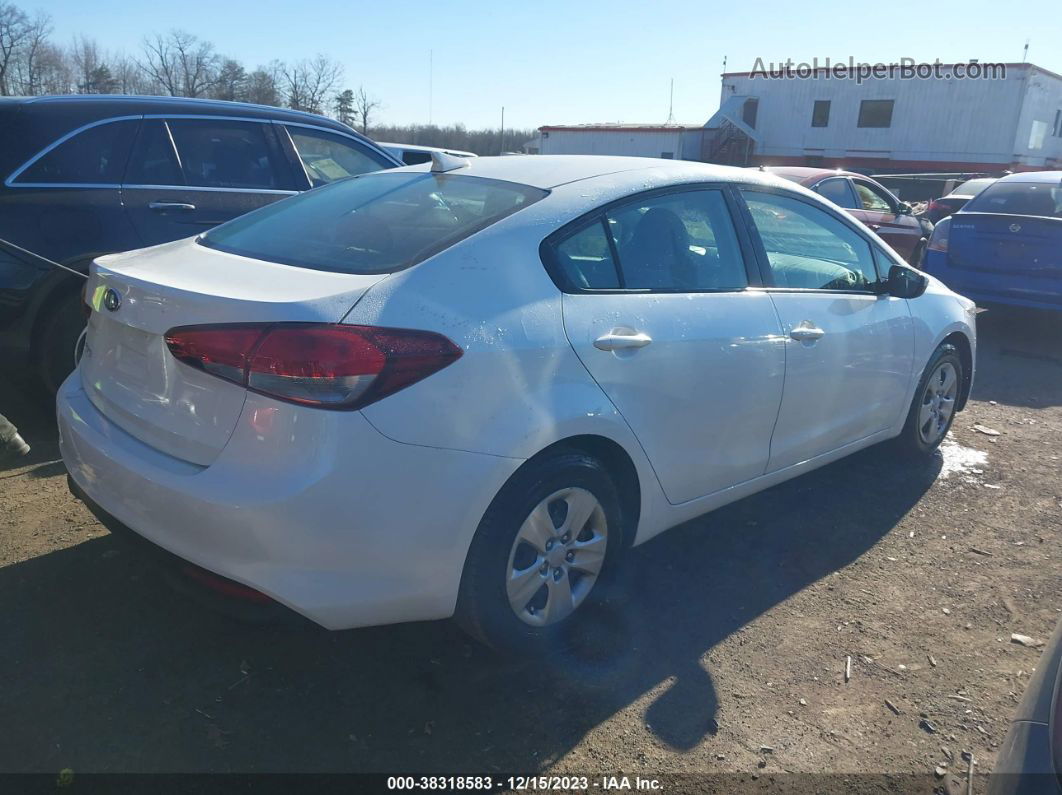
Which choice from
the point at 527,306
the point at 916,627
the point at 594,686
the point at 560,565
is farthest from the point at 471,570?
the point at 916,627

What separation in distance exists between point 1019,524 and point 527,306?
310cm

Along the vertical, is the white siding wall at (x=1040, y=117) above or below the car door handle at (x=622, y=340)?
above

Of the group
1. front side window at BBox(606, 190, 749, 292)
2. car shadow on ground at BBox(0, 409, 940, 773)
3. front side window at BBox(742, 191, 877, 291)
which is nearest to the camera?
car shadow on ground at BBox(0, 409, 940, 773)

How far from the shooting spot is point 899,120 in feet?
127

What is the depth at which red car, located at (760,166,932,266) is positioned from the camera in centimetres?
987

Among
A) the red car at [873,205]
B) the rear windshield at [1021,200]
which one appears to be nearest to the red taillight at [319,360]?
the rear windshield at [1021,200]

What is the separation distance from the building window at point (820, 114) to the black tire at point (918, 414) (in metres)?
40.0

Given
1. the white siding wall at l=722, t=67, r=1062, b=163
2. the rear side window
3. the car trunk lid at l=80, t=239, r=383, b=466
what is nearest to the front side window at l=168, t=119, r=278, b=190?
the rear side window

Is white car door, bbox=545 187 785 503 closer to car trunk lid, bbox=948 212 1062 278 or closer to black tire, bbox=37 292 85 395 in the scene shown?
black tire, bbox=37 292 85 395

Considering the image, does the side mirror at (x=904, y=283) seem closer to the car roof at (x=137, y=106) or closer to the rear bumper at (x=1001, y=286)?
the car roof at (x=137, y=106)

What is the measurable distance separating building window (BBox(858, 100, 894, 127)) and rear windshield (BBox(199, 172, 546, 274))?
41.3 m

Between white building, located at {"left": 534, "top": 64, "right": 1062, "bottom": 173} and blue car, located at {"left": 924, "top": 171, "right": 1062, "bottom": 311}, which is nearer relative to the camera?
blue car, located at {"left": 924, "top": 171, "right": 1062, "bottom": 311}

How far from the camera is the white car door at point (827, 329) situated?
139 inches

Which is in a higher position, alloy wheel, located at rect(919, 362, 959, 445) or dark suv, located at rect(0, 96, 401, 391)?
dark suv, located at rect(0, 96, 401, 391)
